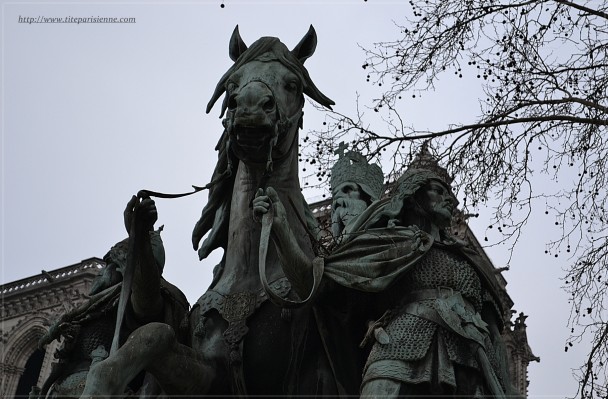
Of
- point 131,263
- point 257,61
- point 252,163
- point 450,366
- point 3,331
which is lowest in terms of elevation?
point 450,366

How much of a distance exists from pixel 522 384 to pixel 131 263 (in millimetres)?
29574

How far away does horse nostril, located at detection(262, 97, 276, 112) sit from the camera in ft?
16.1

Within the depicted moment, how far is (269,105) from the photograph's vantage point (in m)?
4.95

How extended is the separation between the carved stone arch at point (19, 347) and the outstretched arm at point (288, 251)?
40.5 metres

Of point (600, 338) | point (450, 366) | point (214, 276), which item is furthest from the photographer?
point (600, 338)

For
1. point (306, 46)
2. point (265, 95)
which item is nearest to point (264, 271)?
point (265, 95)

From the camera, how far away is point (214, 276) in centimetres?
529

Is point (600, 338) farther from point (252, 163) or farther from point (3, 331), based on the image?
point (3, 331)

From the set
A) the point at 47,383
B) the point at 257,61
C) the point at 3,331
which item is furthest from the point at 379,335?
the point at 3,331

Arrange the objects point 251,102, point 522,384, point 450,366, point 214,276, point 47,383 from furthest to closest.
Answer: point 522,384 < point 47,383 < point 214,276 < point 251,102 < point 450,366

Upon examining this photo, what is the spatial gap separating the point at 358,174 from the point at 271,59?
108 inches

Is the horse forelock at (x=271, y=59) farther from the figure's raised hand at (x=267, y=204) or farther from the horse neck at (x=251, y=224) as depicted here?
the figure's raised hand at (x=267, y=204)

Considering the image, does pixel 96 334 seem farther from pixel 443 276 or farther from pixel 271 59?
pixel 443 276

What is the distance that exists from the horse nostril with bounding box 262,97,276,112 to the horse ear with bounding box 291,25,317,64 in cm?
65
